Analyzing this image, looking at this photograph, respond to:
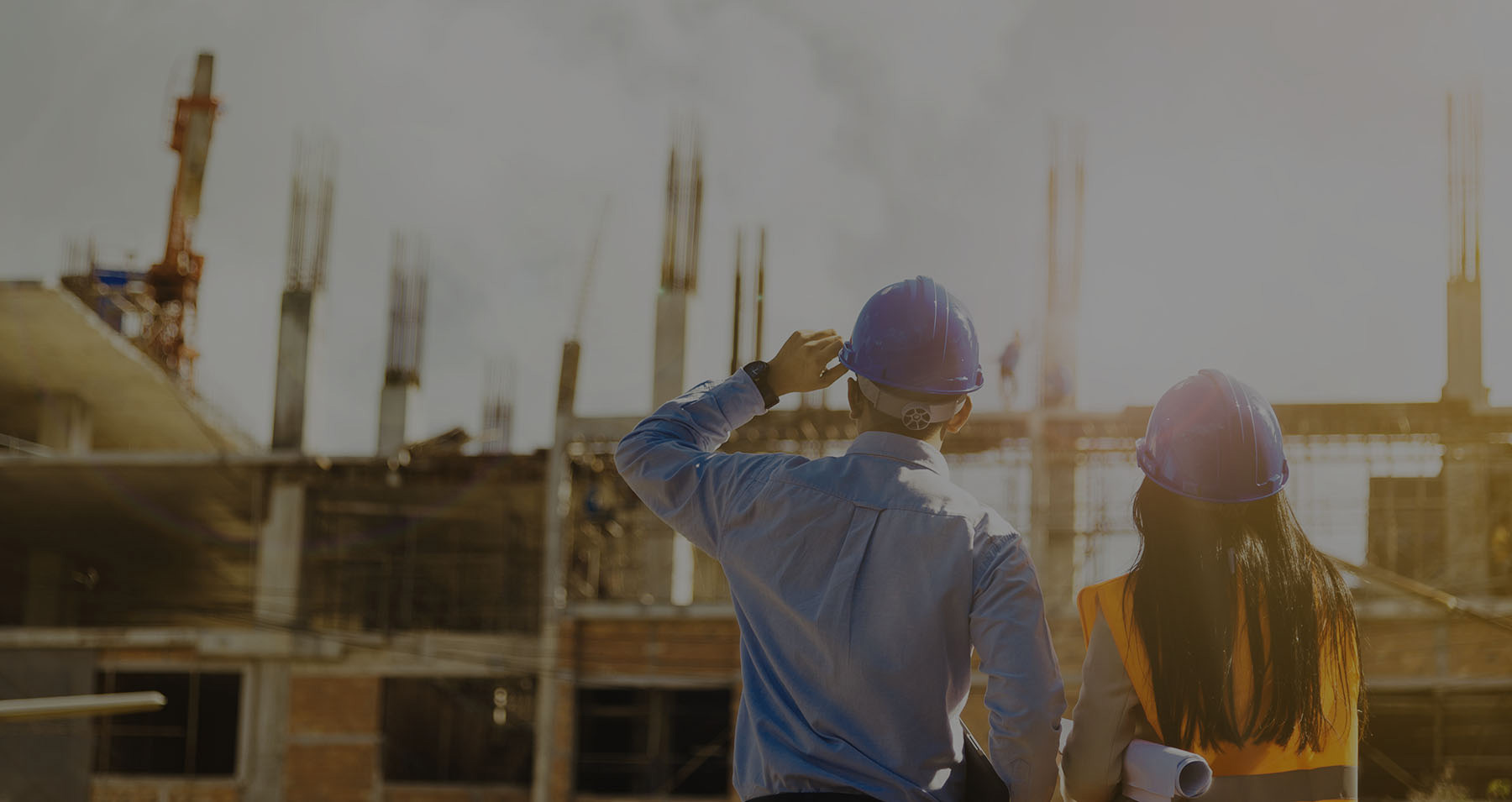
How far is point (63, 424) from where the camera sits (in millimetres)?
22047

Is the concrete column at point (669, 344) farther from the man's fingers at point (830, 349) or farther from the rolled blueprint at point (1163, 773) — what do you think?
the rolled blueprint at point (1163, 773)

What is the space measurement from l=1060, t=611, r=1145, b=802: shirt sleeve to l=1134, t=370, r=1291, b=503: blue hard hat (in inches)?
10.8

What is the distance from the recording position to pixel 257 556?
65.5 ft

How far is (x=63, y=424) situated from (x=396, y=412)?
530 centimetres

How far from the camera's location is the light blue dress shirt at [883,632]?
2.00 metres

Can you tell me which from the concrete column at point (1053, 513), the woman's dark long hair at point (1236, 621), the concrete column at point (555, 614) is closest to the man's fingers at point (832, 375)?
the woman's dark long hair at point (1236, 621)

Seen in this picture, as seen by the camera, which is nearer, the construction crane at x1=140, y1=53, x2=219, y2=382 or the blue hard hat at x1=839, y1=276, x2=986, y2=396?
the blue hard hat at x1=839, y1=276, x2=986, y2=396

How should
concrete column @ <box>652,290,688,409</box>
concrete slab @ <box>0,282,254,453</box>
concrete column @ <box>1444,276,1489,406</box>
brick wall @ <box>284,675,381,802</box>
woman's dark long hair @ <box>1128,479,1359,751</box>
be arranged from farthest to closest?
concrete slab @ <box>0,282,254,453</box> < concrete column @ <box>652,290,688,409</box> < brick wall @ <box>284,675,381,802</box> < concrete column @ <box>1444,276,1489,406</box> < woman's dark long hair @ <box>1128,479,1359,751</box>

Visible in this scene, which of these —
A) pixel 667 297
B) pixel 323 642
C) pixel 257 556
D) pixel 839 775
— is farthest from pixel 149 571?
pixel 839 775

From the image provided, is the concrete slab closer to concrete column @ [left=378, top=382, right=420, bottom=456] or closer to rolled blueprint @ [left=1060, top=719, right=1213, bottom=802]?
concrete column @ [left=378, top=382, right=420, bottom=456]

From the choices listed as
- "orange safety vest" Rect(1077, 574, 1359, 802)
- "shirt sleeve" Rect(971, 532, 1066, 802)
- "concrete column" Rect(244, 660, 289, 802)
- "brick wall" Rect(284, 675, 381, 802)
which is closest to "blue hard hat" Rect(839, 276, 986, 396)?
"shirt sleeve" Rect(971, 532, 1066, 802)

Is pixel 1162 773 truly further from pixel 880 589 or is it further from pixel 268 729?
pixel 268 729

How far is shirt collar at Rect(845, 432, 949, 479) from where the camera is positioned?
218cm

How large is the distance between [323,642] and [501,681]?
2.72 meters
